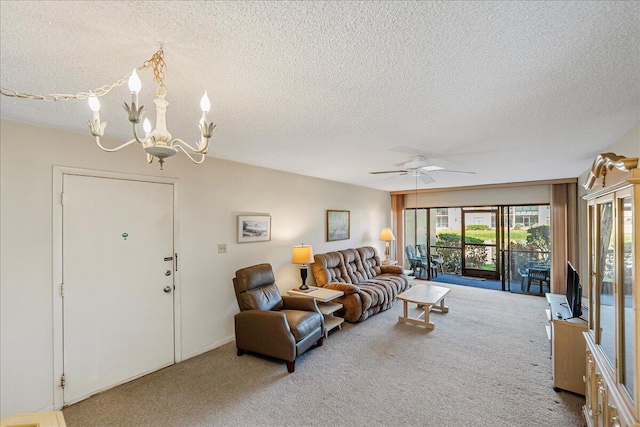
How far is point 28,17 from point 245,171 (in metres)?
2.82

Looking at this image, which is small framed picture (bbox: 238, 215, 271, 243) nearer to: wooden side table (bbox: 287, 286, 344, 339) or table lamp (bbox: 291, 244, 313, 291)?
table lamp (bbox: 291, 244, 313, 291)

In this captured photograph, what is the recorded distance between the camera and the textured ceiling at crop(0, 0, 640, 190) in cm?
107

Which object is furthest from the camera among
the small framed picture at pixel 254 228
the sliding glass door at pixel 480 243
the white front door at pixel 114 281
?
the sliding glass door at pixel 480 243

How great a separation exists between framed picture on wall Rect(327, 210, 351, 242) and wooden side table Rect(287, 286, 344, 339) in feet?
4.81

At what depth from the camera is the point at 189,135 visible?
257 centimetres

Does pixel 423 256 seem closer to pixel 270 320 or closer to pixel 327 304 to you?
pixel 327 304

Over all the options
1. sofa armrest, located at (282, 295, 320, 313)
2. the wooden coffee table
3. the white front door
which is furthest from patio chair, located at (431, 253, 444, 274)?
the white front door

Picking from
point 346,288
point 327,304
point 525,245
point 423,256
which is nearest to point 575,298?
point 346,288

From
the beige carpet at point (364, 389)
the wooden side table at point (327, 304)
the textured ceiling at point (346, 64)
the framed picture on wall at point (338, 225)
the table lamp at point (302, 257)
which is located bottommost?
the beige carpet at point (364, 389)

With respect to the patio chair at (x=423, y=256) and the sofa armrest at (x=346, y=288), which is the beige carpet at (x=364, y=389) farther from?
the patio chair at (x=423, y=256)

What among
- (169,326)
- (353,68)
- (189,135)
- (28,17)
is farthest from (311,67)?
(169,326)

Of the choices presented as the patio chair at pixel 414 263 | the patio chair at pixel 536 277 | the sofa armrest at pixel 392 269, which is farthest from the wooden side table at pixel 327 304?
the patio chair at pixel 536 277

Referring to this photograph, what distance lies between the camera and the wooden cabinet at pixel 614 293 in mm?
1262

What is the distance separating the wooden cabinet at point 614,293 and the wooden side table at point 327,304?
2597 millimetres
